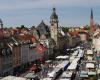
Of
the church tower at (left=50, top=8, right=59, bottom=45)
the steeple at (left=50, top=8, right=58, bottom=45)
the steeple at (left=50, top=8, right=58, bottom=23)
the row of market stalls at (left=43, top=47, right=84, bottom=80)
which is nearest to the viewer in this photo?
the row of market stalls at (left=43, top=47, right=84, bottom=80)

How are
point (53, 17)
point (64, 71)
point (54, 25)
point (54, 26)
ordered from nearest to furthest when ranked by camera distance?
1. point (64, 71)
2. point (53, 17)
3. point (54, 26)
4. point (54, 25)

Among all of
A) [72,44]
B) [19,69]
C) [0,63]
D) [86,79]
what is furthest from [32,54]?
[72,44]

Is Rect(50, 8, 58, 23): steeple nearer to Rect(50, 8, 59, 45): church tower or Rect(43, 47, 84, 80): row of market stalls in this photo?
Rect(50, 8, 59, 45): church tower

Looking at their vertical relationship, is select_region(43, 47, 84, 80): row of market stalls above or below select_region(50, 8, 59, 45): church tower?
below

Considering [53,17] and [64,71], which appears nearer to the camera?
[64,71]

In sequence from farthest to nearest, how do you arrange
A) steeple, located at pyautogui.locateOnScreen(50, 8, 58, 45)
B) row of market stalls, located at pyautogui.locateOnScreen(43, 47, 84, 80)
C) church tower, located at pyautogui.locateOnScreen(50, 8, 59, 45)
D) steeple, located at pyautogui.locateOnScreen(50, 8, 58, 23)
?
1. steeple, located at pyautogui.locateOnScreen(50, 8, 58, 45)
2. church tower, located at pyautogui.locateOnScreen(50, 8, 59, 45)
3. steeple, located at pyautogui.locateOnScreen(50, 8, 58, 23)
4. row of market stalls, located at pyautogui.locateOnScreen(43, 47, 84, 80)

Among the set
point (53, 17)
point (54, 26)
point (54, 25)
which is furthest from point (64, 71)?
point (54, 25)

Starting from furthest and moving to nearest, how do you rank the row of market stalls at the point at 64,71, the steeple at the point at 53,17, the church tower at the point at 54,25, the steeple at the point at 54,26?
the steeple at the point at 54,26 < the church tower at the point at 54,25 < the steeple at the point at 53,17 < the row of market stalls at the point at 64,71

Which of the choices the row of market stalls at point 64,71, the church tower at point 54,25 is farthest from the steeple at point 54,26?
the row of market stalls at point 64,71

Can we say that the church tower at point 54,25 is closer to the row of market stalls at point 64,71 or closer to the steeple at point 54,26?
the steeple at point 54,26

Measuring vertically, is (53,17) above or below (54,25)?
above

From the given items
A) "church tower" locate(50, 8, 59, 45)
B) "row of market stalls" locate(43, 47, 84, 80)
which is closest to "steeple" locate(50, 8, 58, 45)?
"church tower" locate(50, 8, 59, 45)

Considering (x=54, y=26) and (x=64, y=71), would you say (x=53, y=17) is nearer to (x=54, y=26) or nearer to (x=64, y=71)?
(x=54, y=26)

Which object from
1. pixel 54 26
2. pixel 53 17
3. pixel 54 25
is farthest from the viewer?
pixel 54 25
